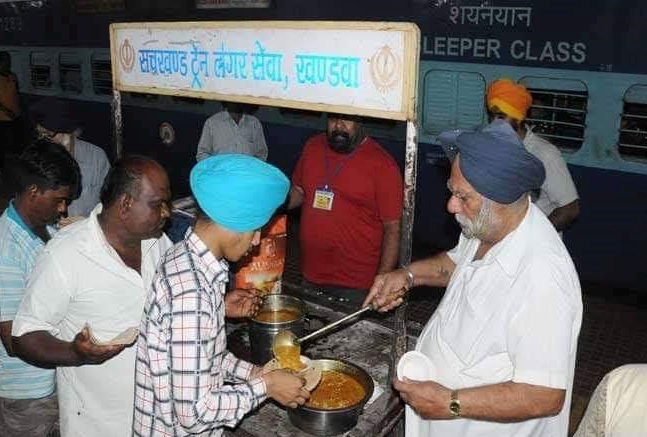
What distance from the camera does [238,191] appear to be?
80.5 inches

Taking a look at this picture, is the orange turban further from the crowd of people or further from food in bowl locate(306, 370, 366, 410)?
food in bowl locate(306, 370, 366, 410)

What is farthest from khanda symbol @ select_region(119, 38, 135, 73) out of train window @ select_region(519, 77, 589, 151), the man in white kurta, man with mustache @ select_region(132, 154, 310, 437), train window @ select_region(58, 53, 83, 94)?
train window @ select_region(58, 53, 83, 94)

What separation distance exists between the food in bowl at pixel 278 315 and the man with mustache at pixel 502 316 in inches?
35.4

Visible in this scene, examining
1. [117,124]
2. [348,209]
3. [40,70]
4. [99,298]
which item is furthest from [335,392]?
[40,70]

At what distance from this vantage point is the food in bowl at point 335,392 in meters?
2.61

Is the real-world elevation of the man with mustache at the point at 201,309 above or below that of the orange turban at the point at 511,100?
below

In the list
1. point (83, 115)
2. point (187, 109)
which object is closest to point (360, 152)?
point (187, 109)

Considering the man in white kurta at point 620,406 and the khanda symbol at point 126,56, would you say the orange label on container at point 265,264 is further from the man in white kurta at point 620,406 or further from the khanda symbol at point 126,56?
the man in white kurta at point 620,406

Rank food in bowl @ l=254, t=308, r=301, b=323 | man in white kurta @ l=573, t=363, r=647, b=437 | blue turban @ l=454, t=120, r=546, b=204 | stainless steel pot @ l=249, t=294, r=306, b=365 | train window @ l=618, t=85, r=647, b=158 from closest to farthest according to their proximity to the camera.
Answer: man in white kurta @ l=573, t=363, r=647, b=437 < blue turban @ l=454, t=120, r=546, b=204 < stainless steel pot @ l=249, t=294, r=306, b=365 < food in bowl @ l=254, t=308, r=301, b=323 < train window @ l=618, t=85, r=647, b=158

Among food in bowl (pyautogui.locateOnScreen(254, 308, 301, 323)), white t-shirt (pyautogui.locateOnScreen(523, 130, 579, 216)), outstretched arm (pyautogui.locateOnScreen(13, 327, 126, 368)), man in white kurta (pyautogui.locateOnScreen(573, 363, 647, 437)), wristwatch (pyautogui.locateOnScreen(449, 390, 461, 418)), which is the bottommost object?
food in bowl (pyautogui.locateOnScreen(254, 308, 301, 323))

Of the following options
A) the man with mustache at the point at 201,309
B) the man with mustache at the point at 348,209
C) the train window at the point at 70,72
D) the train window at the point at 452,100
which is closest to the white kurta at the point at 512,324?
the man with mustache at the point at 201,309

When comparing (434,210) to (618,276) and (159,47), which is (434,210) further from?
(159,47)

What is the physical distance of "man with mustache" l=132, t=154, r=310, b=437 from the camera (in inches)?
79.9

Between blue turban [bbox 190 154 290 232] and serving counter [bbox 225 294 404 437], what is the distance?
1039 mm
